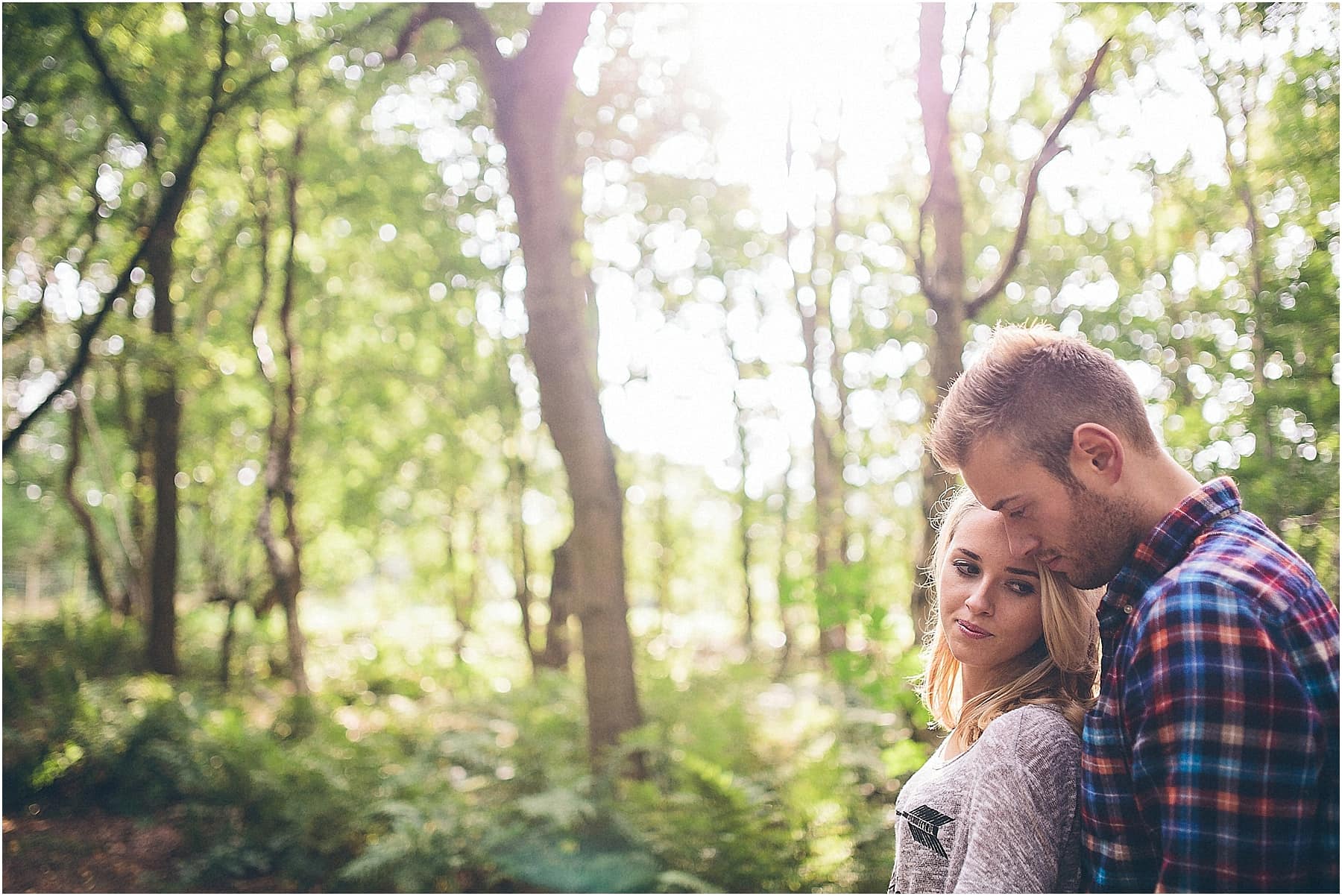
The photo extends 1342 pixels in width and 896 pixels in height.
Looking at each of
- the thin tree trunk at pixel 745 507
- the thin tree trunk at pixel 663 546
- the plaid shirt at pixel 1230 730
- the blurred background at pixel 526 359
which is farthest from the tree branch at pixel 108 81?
the thin tree trunk at pixel 663 546

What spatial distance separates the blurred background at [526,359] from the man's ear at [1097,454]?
0.42 meters

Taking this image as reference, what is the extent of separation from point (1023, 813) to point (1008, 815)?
31mm

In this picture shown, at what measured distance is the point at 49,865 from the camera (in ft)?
24.1

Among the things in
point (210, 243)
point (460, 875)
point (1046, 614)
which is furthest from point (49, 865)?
point (210, 243)

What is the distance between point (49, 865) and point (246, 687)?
6493mm

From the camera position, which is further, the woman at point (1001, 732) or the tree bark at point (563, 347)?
the tree bark at point (563, 347)

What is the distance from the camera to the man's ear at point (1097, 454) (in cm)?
172

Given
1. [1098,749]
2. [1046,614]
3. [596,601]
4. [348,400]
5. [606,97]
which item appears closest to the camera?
[1098,749]

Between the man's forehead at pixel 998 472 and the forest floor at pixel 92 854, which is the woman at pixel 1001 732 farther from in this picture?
the forest floor at pixel 92 854

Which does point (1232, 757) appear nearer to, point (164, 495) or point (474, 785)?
point (474, 785)

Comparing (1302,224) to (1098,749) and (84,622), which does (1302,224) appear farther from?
(84,622)

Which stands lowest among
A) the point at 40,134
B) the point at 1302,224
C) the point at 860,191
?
the point at 1302,224

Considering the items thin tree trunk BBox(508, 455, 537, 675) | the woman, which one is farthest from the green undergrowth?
thin tree trunk BBox(508, 455, 537, 675)

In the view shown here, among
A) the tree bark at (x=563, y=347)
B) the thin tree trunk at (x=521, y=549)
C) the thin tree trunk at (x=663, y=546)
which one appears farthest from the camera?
the thin tree trunk at (x=663, y=546)
